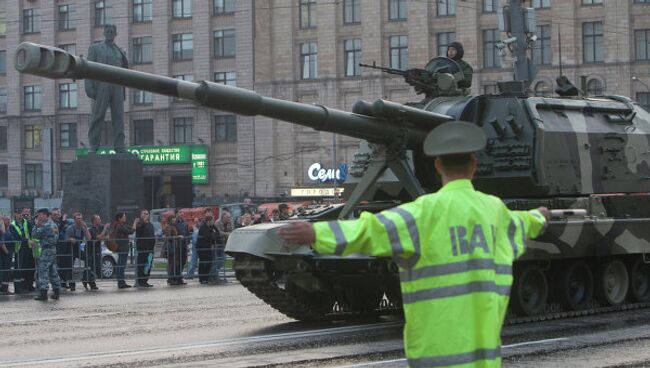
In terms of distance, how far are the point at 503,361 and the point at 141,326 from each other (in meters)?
5.83

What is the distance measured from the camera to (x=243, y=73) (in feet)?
222

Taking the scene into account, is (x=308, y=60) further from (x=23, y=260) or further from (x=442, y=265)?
(x=442, y=265)

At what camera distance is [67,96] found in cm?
7244

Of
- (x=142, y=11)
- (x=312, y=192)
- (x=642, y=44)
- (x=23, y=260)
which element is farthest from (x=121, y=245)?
(x=142, y=11)

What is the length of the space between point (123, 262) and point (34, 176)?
49.2m

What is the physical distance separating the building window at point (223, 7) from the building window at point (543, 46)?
1630cm

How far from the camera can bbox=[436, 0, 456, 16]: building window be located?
63.0 metres

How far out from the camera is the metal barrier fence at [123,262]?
2350cm

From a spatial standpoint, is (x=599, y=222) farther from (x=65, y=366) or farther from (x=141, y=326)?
(x=65, y=366)

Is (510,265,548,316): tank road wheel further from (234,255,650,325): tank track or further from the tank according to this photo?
(234,255,650,325): tank track

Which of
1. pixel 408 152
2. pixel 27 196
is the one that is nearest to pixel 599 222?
pixel 408 152

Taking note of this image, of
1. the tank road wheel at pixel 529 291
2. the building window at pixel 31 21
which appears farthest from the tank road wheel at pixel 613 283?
the building window at pixel 31 21

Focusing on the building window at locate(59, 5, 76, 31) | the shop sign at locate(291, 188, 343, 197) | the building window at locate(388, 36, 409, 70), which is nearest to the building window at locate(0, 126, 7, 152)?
the building window at locate(59, 5, 76, 31)

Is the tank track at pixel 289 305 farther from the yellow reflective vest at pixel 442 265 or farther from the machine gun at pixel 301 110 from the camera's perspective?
the yellow reflective vest at pixel 442 265
